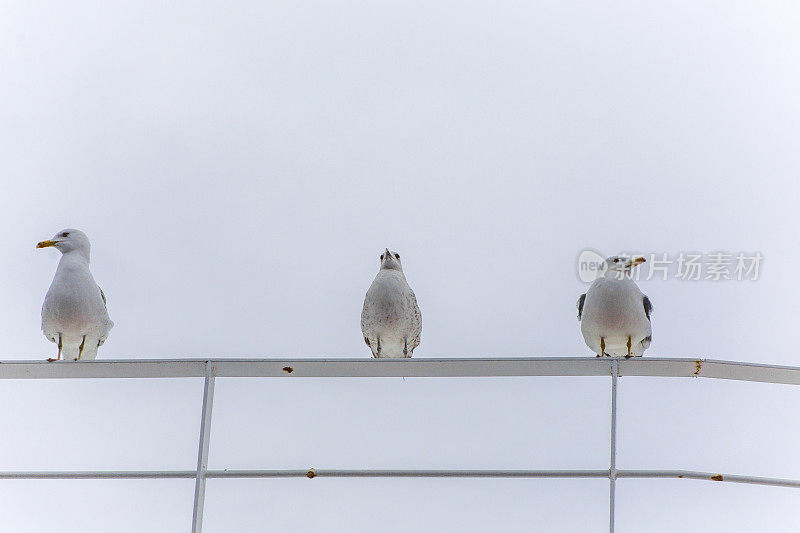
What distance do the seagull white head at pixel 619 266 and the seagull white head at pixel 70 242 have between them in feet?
14.4

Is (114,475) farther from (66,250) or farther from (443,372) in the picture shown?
(66,250)

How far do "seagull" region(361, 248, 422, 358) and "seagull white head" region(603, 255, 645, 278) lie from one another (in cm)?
169

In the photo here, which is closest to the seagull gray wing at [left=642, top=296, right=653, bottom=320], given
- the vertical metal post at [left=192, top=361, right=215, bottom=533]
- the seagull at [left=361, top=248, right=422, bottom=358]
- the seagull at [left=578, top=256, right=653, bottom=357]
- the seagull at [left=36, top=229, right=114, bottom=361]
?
the seagull at [left=578, top=256, right=653, bottom=357]

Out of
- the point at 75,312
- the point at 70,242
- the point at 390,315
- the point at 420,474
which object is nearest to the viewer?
the point at 420,474

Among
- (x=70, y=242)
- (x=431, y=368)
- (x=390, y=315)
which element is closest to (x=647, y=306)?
(x=390, y=315)

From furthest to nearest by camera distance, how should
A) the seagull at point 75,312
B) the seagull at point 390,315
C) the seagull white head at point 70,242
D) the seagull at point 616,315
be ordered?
the seagull white head at point 70,242
the seagull at point 390,315
the seagull at point 75,312
the seagull at point 616,315

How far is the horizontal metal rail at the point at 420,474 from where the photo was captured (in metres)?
5.28

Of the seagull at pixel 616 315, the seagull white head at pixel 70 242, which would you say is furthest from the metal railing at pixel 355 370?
the seagull white head at pixel 70 242

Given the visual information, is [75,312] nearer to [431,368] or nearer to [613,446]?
[431,368]

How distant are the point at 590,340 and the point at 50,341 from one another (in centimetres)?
434

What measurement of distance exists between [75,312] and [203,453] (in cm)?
348

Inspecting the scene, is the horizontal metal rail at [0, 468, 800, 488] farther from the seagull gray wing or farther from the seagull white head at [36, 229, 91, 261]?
the seagull white head at [36, 229, 91, 261]

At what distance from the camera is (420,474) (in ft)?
17.4

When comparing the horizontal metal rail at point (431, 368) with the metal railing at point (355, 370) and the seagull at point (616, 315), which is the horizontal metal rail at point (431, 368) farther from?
the seagull at point (616, 315)
